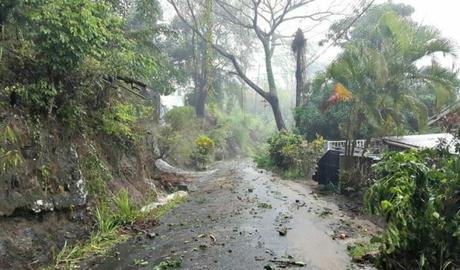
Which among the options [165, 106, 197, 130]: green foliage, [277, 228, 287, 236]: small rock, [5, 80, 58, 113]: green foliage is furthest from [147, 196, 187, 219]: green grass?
[165, 106, 197, 130]: green foliage

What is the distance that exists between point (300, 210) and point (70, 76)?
6103mm

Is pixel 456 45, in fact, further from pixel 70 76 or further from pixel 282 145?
pixel 70 76

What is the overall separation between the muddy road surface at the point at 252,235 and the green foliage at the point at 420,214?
3.74 ft

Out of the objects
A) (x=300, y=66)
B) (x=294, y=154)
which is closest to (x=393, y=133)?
(x=294, y=154)

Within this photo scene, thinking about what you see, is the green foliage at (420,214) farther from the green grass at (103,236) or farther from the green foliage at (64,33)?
the green foliage at (64,33)

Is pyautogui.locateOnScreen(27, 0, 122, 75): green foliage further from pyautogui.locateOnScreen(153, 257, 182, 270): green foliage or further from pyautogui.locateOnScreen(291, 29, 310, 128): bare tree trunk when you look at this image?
pyautogui.locateOnScreen(291, 29, 310, 128): bare tree trunk

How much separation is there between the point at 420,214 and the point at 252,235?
3421mm

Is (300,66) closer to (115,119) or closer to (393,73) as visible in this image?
(393,73)

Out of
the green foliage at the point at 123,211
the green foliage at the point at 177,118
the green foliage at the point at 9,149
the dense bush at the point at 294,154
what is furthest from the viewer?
the green foliage at the point at 177,118

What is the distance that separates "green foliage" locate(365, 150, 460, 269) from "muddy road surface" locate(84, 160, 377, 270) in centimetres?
114

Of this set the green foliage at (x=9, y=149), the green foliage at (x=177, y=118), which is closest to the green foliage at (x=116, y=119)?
the green foliage at (x=9, y=149)

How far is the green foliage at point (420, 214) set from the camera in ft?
14.1

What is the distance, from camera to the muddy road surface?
19.3 feet

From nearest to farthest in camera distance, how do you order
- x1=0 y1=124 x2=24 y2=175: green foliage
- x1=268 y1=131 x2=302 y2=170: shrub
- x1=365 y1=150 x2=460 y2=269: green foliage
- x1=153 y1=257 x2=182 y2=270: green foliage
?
x1=365 y1=150 x2=460 y2=269: green foliage, x1=0 y1=124 x2=24 y2=175: green foliage, x1=153 y1=257 x2=182 y2=270: green foliage, x1=268 y1=131 x2=302 y2=170: shrub
